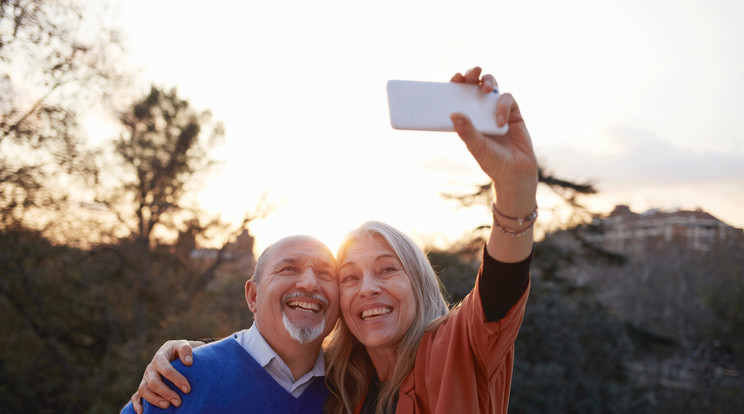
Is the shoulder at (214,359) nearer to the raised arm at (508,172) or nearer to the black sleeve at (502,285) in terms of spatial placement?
the black sleeve at (502,285)

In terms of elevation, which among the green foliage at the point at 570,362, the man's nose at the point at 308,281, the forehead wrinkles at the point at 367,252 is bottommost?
the green foliage at the point at 570,362

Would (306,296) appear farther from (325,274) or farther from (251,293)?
(251,293)

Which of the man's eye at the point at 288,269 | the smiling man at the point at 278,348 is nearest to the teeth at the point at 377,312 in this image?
the smiling man at the point at 278,348

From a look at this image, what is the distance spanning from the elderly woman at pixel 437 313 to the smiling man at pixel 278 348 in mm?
129

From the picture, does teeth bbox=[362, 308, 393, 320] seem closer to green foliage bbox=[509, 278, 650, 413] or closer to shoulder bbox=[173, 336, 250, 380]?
shoulder bbox=[173, 336, 250, 380]

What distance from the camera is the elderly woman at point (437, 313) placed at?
1.80 metres

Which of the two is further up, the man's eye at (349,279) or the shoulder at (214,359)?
the man's eye at (349,279)

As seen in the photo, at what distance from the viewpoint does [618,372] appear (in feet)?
29.0

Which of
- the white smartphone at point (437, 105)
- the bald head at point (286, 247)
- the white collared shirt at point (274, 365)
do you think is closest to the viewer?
the white smartphone at point (437, 105)

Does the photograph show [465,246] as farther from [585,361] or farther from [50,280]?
[50,280]

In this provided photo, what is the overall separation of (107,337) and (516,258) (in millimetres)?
13108

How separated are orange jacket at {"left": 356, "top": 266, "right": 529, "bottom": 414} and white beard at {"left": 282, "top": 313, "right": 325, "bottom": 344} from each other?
69 centimetres

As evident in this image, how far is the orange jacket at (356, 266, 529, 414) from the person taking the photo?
6.40 ft

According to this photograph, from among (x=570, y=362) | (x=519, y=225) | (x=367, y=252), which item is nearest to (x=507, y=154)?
(x=519, y=225)
